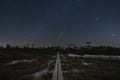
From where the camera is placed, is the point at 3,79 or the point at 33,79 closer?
the point at 3,79

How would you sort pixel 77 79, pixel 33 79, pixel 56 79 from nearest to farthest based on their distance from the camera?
1. pixel 56 79
2. pixel 77 79
3. pixel 33 79

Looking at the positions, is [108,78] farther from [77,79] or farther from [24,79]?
[24,79]

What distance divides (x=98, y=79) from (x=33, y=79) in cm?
571

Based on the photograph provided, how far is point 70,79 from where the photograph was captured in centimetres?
1382

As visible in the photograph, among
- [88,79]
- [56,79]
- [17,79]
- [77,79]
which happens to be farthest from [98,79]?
[17,79]

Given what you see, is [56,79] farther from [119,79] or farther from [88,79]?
[119,79]

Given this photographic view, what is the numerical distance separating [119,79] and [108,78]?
1.03m

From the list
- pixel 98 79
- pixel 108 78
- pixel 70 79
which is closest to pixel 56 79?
pixel 70 79

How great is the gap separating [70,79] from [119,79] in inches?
176

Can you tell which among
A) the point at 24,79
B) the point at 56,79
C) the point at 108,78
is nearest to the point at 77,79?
the point at 56,79

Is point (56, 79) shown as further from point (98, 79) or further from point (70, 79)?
point (98, 79)

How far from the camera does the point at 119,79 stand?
14.8 m

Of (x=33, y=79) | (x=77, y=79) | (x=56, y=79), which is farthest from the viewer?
(x=33, y=79)

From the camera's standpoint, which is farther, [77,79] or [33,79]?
[33,79]
